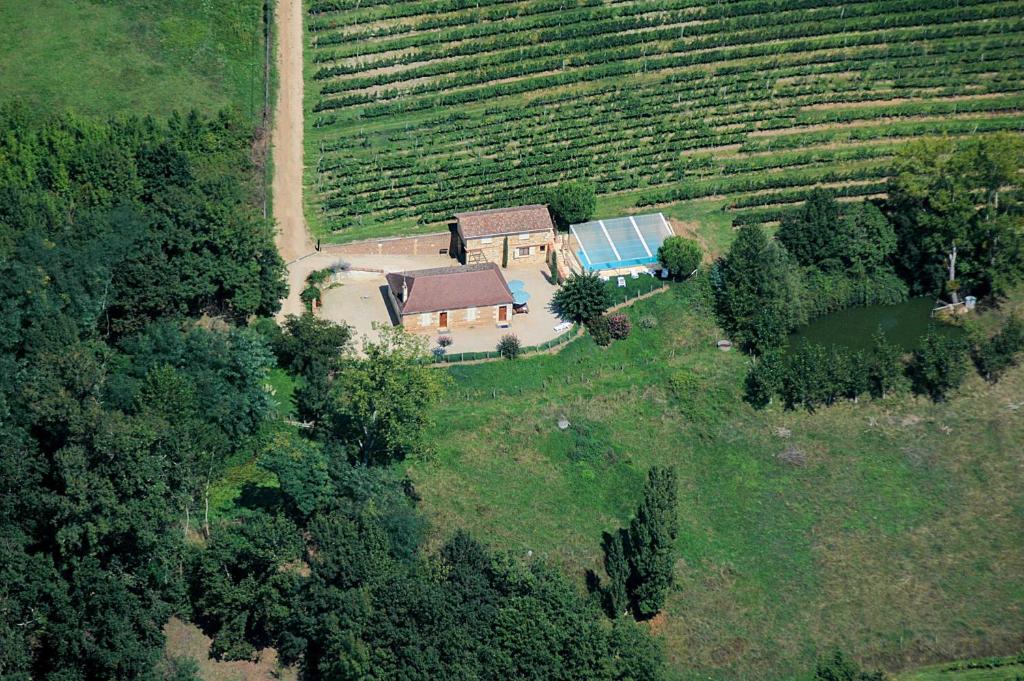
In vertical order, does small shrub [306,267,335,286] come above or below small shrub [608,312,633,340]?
above

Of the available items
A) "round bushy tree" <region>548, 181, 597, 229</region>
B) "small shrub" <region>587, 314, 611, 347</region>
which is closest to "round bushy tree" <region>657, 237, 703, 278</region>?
"round bushy tree" <region>548, 181, 597, 229</region>

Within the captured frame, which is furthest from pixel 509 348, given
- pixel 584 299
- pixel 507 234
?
pixel 507 234

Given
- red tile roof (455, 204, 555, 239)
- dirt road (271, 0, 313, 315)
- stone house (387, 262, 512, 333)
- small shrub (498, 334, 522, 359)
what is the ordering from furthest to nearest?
dirt road (271, 0, 313, 315)
red tile roof (455, 204, 555, 239)
stone house (387, 262, 512, 333)
small shrub (498, 334, 522, 359)

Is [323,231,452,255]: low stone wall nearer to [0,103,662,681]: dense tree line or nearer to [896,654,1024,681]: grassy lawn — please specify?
[0,103,662,681]: dense tree line

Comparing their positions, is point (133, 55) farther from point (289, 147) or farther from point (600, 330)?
point (600, 330)

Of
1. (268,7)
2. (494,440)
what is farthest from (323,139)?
(494,440)

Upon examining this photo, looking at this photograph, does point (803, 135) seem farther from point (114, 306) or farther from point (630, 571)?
point (114, 306)

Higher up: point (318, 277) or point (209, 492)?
point (318, 277)

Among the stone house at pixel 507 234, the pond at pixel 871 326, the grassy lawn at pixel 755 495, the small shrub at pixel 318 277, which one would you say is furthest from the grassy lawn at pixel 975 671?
the small shrub at pixel 318 277
